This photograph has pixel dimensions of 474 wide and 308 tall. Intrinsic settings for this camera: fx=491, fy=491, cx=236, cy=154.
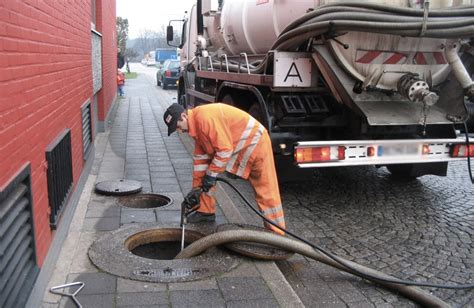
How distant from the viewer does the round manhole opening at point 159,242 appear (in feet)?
14.0

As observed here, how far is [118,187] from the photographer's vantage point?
224 inches

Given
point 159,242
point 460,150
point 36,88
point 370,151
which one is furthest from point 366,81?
point 36,88

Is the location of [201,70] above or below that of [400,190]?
above

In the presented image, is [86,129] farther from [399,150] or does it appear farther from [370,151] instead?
[399,150]

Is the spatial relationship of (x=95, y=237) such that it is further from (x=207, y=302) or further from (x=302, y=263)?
(x=302, y=263)

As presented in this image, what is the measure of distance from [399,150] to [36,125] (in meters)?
3.67

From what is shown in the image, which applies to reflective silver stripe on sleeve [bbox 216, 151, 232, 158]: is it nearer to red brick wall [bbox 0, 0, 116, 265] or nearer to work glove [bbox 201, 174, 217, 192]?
work glove [bbox 201, 174, 217, 192]

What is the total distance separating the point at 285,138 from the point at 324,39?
3.79 ft

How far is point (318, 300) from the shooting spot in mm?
3545

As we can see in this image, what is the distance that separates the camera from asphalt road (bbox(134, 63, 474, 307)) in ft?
12.4

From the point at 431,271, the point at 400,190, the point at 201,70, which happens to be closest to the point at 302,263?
the point at 431,271

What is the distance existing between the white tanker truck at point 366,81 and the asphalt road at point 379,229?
62 centimetres

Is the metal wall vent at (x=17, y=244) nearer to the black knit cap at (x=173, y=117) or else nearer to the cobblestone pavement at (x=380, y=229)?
the black knit cap at (x=173, y=117)

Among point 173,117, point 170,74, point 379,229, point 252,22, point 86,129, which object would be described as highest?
point 252,22
